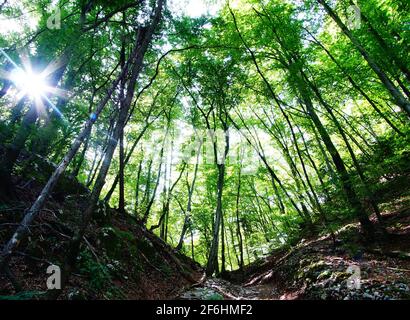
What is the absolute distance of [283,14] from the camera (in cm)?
→ 988

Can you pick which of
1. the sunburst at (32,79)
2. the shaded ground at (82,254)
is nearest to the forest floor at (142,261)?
the shaded ground at (82,254)

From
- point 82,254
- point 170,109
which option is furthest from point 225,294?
point 170,109

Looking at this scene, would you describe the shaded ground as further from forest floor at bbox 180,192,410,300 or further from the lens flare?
the lens flare

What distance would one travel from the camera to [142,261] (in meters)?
9.84

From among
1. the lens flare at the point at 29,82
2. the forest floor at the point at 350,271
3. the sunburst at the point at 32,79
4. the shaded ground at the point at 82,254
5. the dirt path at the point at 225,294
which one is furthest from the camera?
the lens flare at the point at 29,82

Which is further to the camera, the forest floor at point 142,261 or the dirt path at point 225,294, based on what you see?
the dirt path at point 225,294

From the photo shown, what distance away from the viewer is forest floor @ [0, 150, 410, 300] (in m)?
5.55

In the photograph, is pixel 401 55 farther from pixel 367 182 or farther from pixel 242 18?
pixel 242 18

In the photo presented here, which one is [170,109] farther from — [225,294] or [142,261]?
[225,294]

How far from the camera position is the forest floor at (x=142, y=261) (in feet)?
18.2

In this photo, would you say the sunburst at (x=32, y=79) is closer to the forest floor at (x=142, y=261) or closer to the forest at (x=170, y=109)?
the forest at (x=170, y=109)

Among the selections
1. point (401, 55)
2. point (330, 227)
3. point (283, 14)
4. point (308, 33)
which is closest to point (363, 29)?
point (401, 55)
